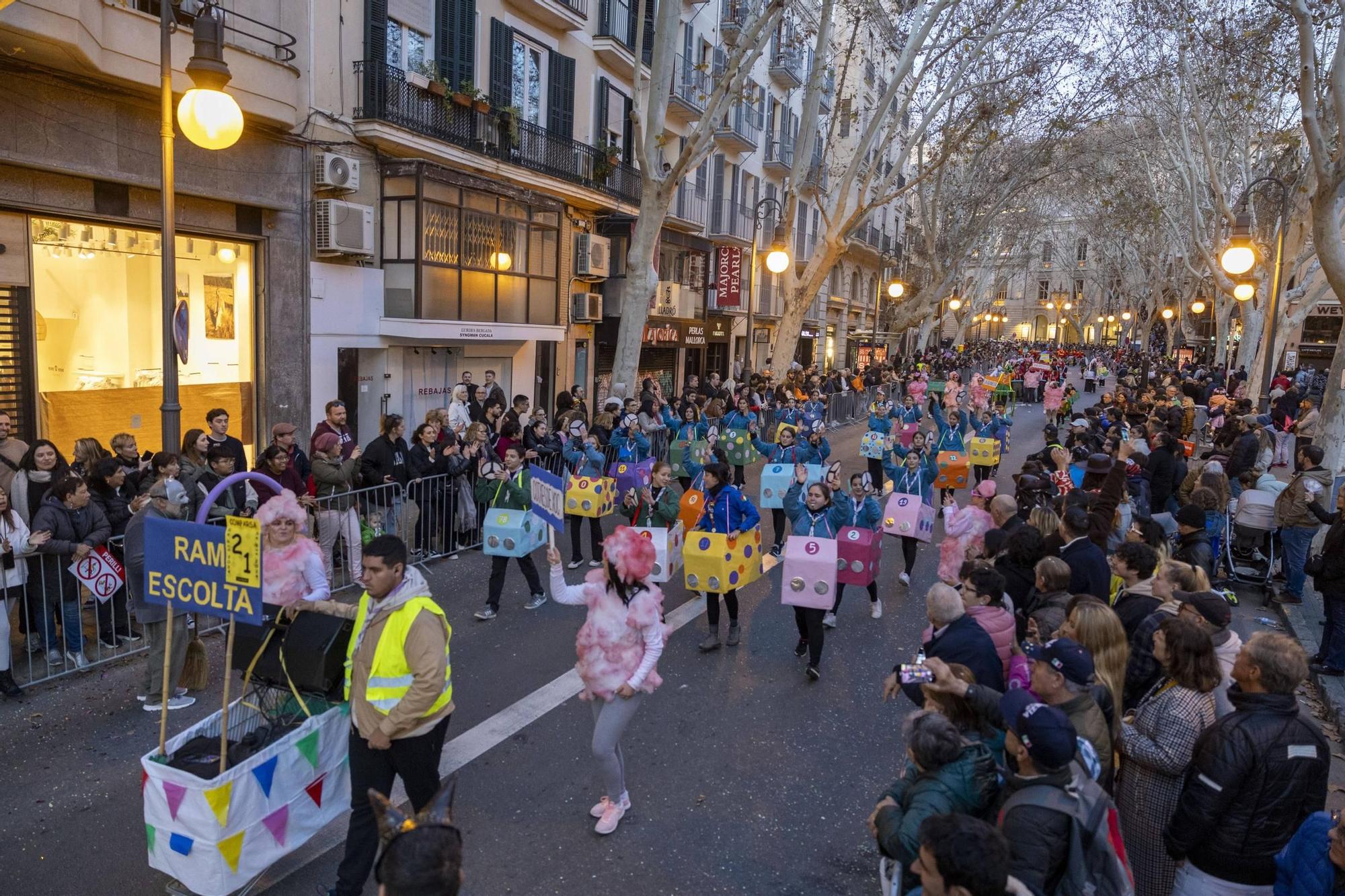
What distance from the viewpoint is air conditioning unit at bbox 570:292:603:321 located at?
22406mm

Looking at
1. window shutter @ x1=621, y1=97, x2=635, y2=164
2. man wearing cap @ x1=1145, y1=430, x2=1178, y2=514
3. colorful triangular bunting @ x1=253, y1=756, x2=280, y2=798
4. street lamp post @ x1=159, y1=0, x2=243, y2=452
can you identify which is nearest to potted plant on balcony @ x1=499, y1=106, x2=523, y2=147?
window shutter @ x1=621, y1=97, x2=635, y2=164

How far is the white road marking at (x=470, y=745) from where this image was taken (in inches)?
181

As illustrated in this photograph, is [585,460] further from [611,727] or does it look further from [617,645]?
[611,727]

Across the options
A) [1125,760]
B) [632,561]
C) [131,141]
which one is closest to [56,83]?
[131,141]

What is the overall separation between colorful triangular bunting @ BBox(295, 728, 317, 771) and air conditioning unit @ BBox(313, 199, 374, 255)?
1199 cm

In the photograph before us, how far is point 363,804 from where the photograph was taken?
13.6 feet

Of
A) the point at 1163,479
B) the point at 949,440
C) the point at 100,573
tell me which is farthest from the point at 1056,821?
the point at 949,440

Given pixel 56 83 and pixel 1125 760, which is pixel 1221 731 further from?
pixel 56 83

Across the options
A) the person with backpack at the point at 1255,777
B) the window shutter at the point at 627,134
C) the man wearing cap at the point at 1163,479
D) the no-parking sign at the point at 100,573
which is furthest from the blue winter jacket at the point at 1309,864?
the window shutter at the point at 627,134

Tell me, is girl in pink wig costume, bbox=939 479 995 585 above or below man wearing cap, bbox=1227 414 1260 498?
below

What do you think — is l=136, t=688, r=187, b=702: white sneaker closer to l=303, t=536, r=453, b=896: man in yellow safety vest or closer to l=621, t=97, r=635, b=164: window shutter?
l=303, t=536, r=453, b=896: man in yellow safety vest

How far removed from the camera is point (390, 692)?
4.02 meters

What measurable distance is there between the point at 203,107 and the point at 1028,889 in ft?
25.1

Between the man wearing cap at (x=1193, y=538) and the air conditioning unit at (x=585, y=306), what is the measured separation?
55.4 feet
